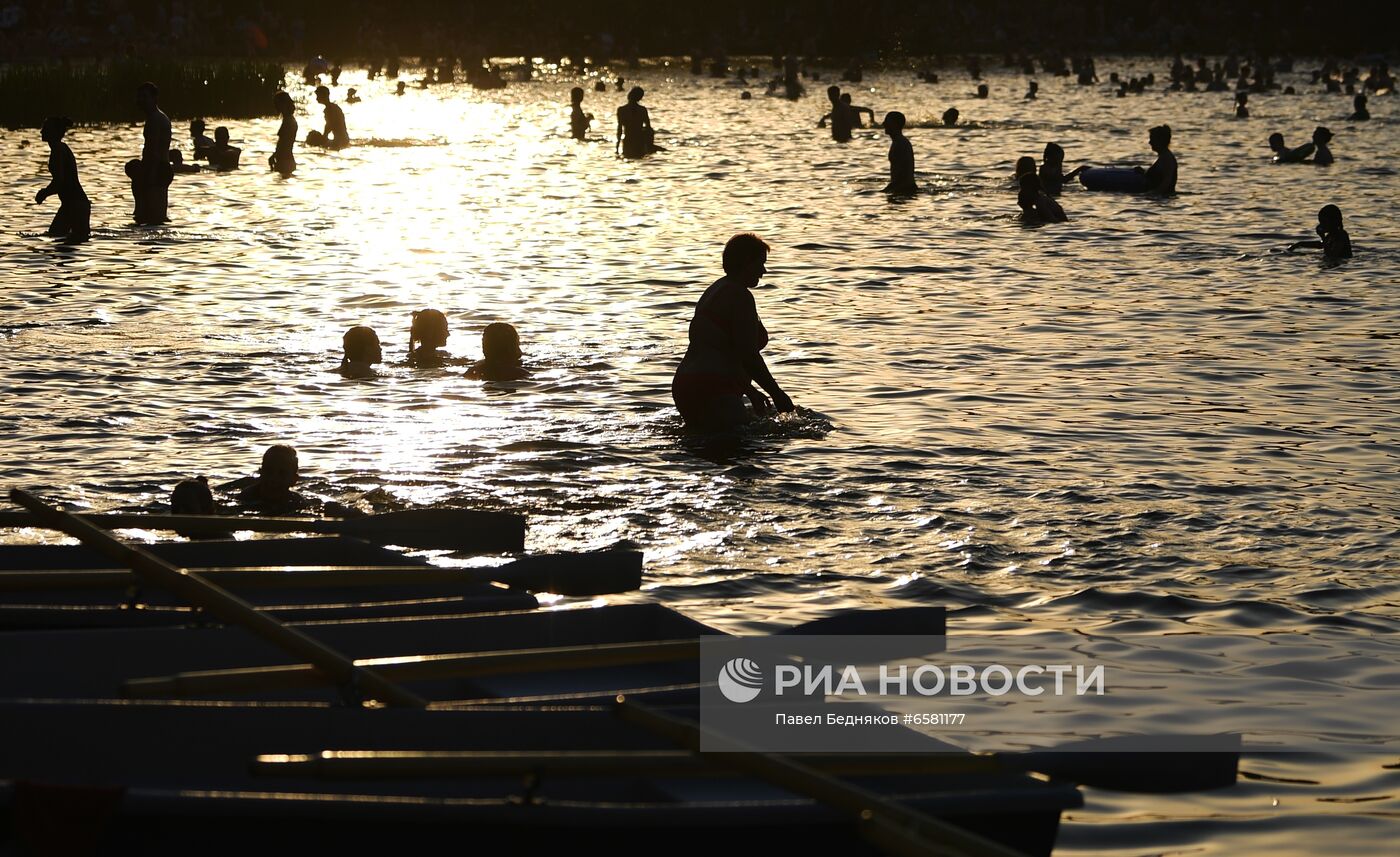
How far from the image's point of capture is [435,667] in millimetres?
7094

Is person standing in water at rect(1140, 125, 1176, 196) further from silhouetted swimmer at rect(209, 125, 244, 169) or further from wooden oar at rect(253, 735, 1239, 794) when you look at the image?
wooden oar at rect(253, 735, 1239, 794)

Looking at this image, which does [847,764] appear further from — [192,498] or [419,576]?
[192,498]

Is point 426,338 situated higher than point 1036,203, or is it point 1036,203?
point 1036,203

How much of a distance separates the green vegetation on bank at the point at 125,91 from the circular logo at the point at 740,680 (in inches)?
1608

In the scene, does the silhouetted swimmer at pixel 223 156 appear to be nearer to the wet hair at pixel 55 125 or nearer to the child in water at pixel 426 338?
the wet hair at pixel 55 125

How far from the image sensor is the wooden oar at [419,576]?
27.3 feet

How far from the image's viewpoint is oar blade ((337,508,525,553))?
1089 cm

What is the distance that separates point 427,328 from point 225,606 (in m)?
10.9

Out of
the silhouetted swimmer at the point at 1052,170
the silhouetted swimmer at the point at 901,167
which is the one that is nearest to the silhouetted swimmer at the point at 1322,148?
the silhouetted swimmer at the point at 1052,170

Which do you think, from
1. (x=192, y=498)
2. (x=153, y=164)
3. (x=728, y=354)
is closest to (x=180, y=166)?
(x=153, y=164)

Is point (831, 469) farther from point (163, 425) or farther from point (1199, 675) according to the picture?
point (163, 425)

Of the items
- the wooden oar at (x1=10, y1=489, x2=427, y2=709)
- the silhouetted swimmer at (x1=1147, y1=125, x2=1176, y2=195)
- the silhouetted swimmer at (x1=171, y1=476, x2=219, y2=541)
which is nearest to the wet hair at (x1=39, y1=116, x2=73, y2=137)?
the silhouetted swimmer at (x1=171, y1=476, x2=219, y2=541)

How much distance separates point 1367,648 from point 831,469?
498 cm

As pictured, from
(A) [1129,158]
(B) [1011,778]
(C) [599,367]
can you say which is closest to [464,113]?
(A) [1129,158]
